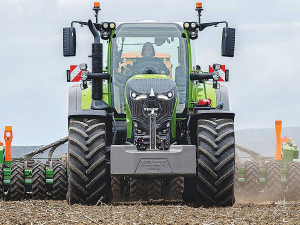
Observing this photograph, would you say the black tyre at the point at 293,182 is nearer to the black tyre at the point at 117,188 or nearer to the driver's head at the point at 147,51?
the black tyre at the point at 117,188

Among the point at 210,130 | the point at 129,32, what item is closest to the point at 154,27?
the point at 129,32

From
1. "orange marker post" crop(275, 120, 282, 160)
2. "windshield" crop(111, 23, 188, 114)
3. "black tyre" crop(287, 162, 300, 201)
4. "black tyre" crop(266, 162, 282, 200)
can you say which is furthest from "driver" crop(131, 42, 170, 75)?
"orange marker post" crop(275, 120, 282, 160)

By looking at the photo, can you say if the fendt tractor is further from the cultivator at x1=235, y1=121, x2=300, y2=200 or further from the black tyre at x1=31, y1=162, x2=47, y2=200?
the cultivator at x1=235, y1=121, x2=300, y2=200

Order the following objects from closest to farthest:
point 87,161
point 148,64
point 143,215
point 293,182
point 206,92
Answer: point 143,215
point 87,161
point 148,64
point 293,182
point 206,92

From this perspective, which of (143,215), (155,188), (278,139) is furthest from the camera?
(278,139)

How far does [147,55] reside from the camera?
11477 millimetres

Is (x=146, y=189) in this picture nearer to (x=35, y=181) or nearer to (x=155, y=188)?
(x=155, y=188)

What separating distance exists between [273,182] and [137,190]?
8.73 ft

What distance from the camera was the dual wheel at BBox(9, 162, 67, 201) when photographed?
1309 centimetres

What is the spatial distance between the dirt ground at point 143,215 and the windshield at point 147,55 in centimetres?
226

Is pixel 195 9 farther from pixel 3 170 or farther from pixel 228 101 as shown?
pixel 3 170

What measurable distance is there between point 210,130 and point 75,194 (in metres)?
2.16

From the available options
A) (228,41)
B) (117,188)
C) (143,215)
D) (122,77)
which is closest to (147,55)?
(122,77)

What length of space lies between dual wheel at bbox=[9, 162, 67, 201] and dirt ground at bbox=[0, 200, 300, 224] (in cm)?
309
